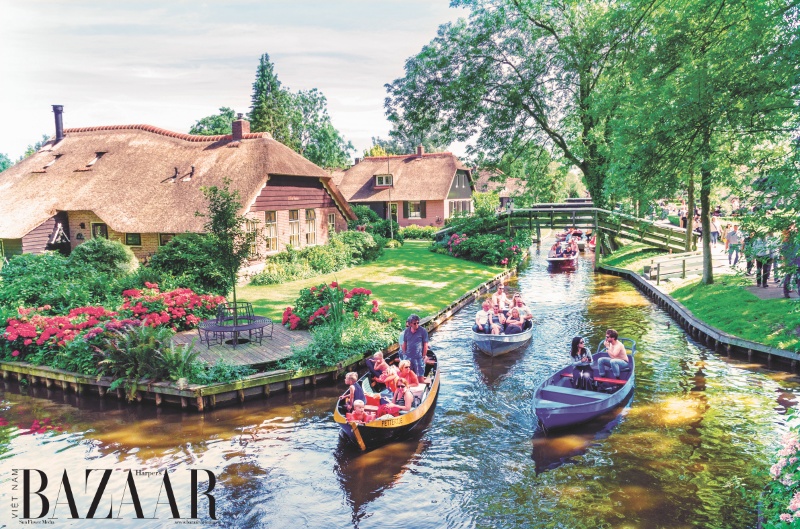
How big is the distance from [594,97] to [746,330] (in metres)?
15.6

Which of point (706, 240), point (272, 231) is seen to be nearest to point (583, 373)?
point (706, 240)

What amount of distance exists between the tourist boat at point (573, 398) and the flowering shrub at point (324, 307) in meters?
7.08

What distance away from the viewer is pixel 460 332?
67.8ft

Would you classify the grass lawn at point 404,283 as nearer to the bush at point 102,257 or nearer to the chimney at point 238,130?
the bush at point 102,257

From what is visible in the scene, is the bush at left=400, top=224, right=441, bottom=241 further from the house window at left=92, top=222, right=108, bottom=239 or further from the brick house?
the house window at left=92, top=222, right=108, bottom=239

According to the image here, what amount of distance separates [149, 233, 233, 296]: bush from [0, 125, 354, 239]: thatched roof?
7.57ft

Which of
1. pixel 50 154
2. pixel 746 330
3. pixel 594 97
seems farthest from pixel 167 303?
pixel 594 97

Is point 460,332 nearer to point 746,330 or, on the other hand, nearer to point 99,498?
Result: point 746,330

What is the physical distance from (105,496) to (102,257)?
14.8 m

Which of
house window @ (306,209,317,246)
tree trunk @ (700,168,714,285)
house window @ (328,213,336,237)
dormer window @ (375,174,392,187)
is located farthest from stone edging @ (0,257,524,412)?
dormer window @ (375,174,392,187)

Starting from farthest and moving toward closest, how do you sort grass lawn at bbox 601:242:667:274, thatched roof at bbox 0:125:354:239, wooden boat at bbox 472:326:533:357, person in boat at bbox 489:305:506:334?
1. grass lawn at bbox 601:242:667:274
2. thatched roof at bbox 0:125:354:239
3. person in boat at bbox 489:305:506:334
4. wooden boat at bbox 472:326:533:357

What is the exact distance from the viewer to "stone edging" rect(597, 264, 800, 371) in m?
15.6

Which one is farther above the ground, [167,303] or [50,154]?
[50,154]

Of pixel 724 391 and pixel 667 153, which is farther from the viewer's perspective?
pixel 667 153
